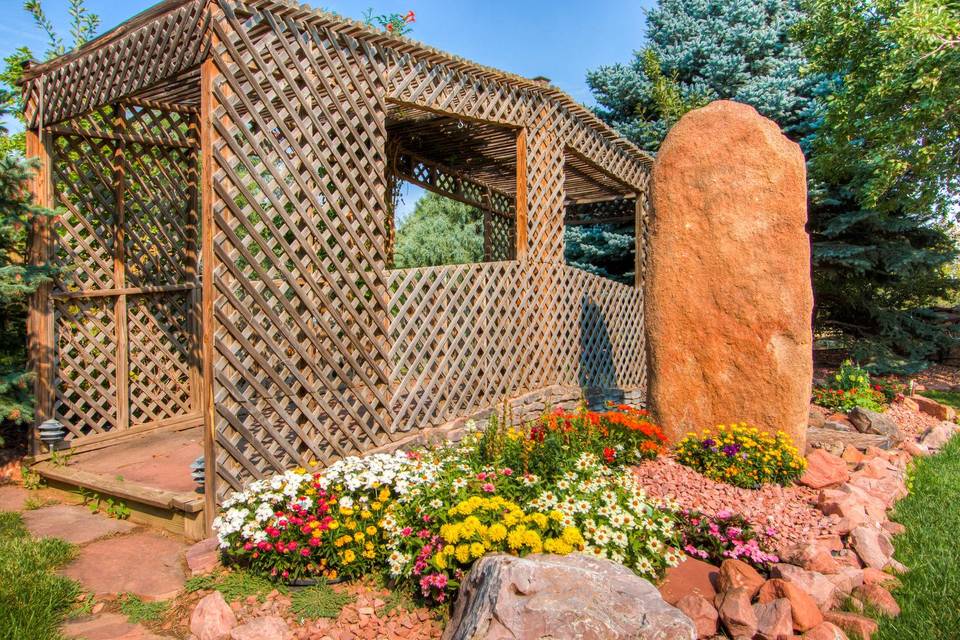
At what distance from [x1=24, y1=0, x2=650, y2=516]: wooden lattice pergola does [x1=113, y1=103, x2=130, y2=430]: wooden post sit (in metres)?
0.02

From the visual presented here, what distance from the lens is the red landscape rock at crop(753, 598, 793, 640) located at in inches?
108

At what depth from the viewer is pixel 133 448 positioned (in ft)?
18.1

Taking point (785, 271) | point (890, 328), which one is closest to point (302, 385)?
point (785, 271)

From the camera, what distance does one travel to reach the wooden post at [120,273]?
576 centimetres

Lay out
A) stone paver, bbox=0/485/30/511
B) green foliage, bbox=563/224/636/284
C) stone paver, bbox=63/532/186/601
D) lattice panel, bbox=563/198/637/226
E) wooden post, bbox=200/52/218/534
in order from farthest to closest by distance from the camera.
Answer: green foliage, bbox=563/224/636/284 → lattice panel, bbox=563/198/637/226 → stone paver, bbox=0/485/30/511 → wooden post, bbox=200/52/218/534 → stone paver, bbox=63/532/186/601

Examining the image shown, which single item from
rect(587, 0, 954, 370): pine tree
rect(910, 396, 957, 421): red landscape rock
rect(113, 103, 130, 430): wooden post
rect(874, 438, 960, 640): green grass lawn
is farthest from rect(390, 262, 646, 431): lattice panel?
rect(587, 0, 954, 370): pine tree

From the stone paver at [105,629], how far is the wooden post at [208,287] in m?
0.83

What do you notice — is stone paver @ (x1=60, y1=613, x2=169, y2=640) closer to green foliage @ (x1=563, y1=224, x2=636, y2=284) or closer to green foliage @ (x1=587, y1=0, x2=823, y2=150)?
green foliage @ (x1=563, y1=224, x2=636, y2=284)

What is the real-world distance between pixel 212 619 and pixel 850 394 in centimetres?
645

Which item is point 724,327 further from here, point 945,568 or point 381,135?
point 381,135

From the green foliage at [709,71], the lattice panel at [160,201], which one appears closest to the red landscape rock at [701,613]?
the lattice panel at [160,201]

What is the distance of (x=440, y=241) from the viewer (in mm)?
15211

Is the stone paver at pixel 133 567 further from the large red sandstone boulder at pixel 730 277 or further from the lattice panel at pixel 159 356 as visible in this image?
the large red sandstone boulder at pixel 730 277

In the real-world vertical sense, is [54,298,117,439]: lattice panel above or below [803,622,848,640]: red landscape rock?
above
